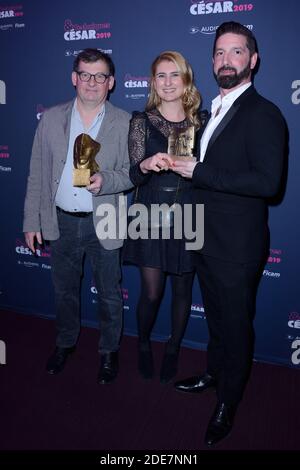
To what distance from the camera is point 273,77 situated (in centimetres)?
276

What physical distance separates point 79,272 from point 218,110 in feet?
4.98

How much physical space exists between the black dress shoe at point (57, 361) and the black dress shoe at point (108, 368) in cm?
32

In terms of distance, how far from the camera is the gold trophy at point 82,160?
2.36 m

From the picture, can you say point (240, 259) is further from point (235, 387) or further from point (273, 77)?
point (273, 77)

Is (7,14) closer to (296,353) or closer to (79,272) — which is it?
(79,272)

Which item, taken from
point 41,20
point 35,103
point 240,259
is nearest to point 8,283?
point 35,103

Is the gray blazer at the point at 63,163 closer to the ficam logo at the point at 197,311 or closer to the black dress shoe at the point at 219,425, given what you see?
the ficam logo at the point at 197,311

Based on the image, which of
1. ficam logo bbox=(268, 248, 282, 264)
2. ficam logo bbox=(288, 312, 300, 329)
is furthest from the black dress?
ficam logo bbox=(288, 312, 300, 329)

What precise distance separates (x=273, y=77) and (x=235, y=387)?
2.11 m

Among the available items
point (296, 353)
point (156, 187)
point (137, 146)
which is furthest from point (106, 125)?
point (296, 353)

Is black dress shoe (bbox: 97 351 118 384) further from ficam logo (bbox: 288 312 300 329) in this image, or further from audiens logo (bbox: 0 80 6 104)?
audiens logo (bbox: 0 80 6 104)

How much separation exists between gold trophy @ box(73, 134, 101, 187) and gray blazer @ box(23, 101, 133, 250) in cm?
12

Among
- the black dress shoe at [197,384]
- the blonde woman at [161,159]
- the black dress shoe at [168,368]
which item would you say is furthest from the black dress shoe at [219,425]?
the blonde woman at [161,159]

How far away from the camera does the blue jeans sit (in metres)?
2.67
